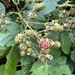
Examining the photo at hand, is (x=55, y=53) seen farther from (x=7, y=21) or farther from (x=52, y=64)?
(x=7, y=21)

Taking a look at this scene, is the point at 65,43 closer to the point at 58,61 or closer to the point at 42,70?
the point at 58,61

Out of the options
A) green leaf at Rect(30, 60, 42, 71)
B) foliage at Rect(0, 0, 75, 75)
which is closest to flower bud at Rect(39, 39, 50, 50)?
foliage at Rect(0, 0, 75, 75)

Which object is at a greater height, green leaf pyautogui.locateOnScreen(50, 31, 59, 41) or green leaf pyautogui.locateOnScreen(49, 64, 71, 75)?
green leaf pyautogui.locateOnScreen(50, 31, 59, 41)

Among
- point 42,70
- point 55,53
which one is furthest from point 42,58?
point 55,53

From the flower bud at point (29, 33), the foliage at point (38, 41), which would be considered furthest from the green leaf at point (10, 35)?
the flower bud at point (29, 33)

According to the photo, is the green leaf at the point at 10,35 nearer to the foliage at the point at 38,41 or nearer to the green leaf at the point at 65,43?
the foliage at the point at 38,41

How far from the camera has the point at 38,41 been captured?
3.08ft

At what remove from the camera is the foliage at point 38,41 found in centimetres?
94

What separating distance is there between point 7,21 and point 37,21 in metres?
0.14

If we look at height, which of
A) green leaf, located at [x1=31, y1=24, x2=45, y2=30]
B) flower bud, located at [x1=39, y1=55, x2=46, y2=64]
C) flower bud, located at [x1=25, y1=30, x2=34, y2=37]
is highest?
flower bud, located at [x1=25, y1=30, x2=34, y2=37]

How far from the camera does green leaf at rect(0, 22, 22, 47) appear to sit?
1006mm

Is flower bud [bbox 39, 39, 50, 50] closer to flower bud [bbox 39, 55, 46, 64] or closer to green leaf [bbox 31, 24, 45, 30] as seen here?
flower bud [bbox 39, 55, 46, 64]

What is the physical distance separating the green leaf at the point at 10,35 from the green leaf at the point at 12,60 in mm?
35

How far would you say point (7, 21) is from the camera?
3.39 ft
